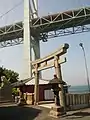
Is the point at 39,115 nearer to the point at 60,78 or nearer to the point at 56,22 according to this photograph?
the point at 60,78

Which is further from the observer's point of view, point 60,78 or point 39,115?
point 60,78

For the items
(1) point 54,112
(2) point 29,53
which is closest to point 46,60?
(1) point 54,112

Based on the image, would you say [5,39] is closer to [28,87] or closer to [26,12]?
[26,12]

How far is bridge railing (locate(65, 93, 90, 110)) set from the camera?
53.9 ft

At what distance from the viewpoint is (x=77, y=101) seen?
16828 millimetres

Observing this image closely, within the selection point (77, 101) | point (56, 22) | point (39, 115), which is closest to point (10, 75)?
point (56, 22)

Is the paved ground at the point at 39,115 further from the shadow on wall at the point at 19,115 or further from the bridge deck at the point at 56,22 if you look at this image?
the bridge deck at the point at 56,22

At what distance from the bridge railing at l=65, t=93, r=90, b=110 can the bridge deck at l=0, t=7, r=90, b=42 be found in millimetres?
19940

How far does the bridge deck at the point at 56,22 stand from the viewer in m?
36.3

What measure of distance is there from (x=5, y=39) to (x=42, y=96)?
21486 mm

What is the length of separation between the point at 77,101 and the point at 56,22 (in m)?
23.1

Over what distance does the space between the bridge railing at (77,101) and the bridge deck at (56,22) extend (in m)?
19.9

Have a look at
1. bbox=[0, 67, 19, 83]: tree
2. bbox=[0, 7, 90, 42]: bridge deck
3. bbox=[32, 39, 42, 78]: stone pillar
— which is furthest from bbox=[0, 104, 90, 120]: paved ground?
bbox=[0, 67, 19, 83]: tree

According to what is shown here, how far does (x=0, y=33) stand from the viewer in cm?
4612
